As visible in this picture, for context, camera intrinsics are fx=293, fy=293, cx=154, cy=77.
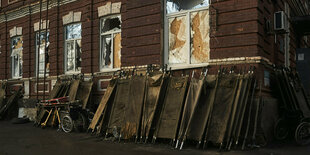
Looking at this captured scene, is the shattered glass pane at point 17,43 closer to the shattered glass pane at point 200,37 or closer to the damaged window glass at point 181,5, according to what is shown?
the damaged window glass at point 181,5

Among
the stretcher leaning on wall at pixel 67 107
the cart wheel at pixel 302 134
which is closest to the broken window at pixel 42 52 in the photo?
the stretcher leaning on wall at pixel 67 107

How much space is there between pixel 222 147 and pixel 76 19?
854cm

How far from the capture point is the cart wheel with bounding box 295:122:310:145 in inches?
274

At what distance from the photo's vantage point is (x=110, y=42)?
11570 millimetres

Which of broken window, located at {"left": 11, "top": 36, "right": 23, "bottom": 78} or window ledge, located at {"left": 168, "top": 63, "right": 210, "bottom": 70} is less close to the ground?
broken window, located at {"left": 11, "top": 36, "right": 23, "bottom": 78}

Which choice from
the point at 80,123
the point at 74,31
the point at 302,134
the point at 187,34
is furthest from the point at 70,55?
the point at 302,134

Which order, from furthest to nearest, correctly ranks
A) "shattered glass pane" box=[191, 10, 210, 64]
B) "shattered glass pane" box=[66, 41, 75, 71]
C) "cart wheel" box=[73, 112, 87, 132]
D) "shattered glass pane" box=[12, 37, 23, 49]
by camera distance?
"shattered glass pane" box=[12, 37, 23, 49] < "shattered glass pane" box=[66, 41, 75, 71] < "cart wheel" box=[73, 112, 87, 132] < "shattered glass pane" box=[191, 10, 210, 64]

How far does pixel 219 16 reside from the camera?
782 cm

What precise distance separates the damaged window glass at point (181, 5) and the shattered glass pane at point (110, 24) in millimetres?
2782

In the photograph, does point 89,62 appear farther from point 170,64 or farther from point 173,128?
point 173,128

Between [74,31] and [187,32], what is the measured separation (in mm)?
6085

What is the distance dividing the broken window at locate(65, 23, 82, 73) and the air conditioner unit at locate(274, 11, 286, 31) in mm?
7906

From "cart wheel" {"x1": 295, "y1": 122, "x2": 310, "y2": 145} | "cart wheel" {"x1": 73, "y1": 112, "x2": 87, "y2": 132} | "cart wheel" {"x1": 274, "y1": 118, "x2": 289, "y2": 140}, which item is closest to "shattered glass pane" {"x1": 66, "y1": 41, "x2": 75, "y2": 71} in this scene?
"cart wheel" {"x1": 73, "y1": 112, "x2": 87, "y2": 132}

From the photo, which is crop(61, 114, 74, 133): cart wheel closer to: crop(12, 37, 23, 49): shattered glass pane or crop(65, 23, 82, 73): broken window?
crop(65, 23, 82, 73): broken window
